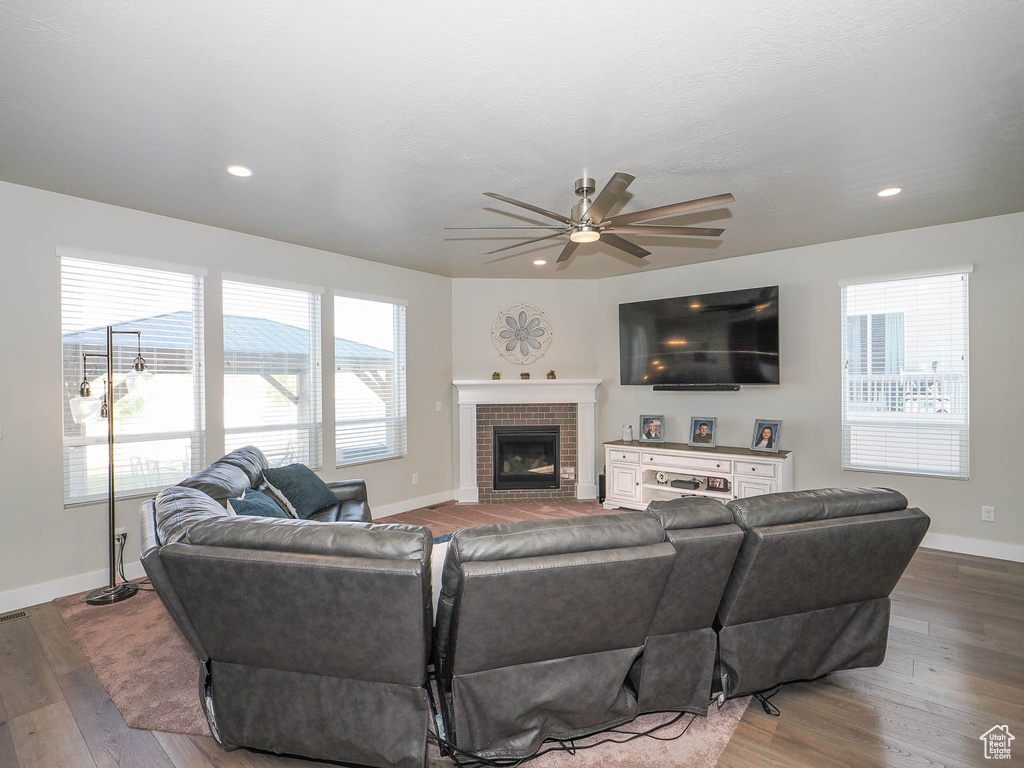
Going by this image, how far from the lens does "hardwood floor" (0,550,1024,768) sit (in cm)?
200

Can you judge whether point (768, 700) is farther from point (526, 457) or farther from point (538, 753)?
point (526, 457)

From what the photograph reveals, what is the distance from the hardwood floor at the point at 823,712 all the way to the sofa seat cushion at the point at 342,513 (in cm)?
139

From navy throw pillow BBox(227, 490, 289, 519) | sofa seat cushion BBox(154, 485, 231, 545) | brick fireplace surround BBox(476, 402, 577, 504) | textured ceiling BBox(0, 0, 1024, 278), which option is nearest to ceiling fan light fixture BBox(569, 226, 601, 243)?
textured ceiling BBox(0, 0, 1024, 278)

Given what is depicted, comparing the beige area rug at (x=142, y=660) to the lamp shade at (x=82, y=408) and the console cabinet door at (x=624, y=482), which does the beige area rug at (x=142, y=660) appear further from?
the console cabinet door at (x=624, y=482)

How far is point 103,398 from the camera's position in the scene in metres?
3.68

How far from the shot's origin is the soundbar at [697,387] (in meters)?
5.37

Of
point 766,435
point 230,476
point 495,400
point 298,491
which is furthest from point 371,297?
point 766,435

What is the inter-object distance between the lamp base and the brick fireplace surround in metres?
3.41

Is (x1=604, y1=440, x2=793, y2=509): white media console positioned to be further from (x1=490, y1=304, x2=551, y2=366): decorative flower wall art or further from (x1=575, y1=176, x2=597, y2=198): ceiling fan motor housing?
(x1=575, y1=176, x2=597, y2=198): ceiling fan motor housing

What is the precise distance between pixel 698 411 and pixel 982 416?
7.62 ft

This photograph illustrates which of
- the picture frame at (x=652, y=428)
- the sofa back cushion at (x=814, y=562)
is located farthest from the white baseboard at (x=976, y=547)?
the sofa back cushion at (x=814, y=562)

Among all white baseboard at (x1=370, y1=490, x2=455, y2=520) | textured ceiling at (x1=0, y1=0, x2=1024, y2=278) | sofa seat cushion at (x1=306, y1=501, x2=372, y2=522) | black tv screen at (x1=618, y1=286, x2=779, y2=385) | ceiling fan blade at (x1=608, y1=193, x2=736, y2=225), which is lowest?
white baseboard at (x1=370, y1=490, x2=455, y2=520)

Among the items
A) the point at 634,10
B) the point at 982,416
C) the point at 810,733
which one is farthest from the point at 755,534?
the point at 982,416

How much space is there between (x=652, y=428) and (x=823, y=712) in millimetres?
3700
